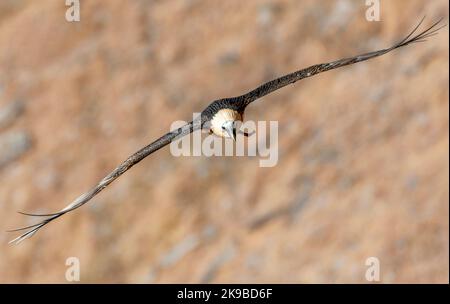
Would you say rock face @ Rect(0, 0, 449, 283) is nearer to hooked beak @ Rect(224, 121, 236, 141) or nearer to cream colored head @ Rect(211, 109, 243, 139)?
cream colored head @ Rect(211, 109, 243, 139)

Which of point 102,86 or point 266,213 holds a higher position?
point 102,86

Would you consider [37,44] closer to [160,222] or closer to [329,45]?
[160,222]

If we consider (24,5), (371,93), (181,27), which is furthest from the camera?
(371,93)

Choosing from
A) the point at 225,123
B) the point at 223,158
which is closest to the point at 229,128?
the point at 225,123

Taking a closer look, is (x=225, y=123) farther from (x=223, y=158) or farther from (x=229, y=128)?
(x=223, y=158)

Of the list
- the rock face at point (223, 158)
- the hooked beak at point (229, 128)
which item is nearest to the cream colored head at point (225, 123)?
the hooked beak at point (229, 128)

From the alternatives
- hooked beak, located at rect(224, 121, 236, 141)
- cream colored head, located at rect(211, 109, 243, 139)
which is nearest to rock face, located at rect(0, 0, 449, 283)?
cream colored head, located at rect(211, 109, 243, 139)

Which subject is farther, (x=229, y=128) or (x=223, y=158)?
(x=223, y=158)
